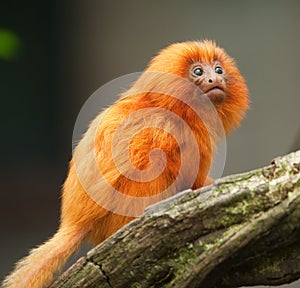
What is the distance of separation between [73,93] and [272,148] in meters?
0.84

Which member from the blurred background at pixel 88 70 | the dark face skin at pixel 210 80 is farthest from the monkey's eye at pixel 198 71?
the blurred background at pixel 88 70

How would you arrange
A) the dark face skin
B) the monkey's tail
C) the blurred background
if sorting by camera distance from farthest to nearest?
1. the blurred background
2. the dark face skin
3. the monkey's tail

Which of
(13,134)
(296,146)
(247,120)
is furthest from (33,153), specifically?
(296,146)

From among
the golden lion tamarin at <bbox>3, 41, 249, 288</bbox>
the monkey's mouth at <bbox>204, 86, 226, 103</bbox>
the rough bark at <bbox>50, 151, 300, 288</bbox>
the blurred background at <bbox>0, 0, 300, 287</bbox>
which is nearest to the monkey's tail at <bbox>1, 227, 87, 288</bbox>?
the golden lion tamarin at <bbox>3, 41, 249, 288</bbox>

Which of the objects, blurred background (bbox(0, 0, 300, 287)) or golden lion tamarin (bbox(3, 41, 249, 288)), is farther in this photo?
blurred background (bbox(0, 0, 300, 287))

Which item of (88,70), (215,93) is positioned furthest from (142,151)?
(88,70)

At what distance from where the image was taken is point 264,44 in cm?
313

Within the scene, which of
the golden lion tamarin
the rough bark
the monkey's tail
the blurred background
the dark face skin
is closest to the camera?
the rough bark

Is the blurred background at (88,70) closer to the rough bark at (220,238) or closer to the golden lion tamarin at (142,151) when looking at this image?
the golden lion tamarin at (142,151)

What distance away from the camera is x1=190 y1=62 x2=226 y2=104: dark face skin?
7.00ft

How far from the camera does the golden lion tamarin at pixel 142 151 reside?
6.61 feet

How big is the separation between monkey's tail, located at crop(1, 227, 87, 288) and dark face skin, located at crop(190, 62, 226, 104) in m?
0.52

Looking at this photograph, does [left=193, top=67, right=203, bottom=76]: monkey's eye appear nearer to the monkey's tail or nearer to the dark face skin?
the dark face skin

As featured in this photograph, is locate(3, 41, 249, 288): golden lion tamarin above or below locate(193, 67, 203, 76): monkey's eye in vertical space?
below
